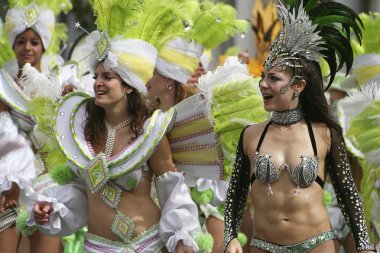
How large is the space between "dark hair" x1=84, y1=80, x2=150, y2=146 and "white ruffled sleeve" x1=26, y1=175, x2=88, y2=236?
0.33 metres

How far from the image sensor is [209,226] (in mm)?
7543

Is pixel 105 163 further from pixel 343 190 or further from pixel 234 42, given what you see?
pixel 234 42

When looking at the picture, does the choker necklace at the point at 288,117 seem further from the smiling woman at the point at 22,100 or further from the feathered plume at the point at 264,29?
the feathered plume at the point at 264,29

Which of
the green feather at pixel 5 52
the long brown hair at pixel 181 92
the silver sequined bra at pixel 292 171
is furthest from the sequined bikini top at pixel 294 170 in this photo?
the green feather at pixel 5 52

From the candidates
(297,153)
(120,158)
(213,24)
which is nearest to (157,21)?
(120,158)

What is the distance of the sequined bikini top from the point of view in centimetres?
527

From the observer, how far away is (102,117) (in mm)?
6023

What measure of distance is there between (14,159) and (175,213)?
7.43 feet

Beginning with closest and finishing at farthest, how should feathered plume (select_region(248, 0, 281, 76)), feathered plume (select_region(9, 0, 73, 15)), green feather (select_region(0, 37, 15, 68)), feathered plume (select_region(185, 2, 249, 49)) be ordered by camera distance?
feathered plume (select_region(185, 2, 249, 49)) → green feather (select_region(0, 37, 15, 68)) → feathered plume (select_region(9, 0, 73, 15)) → feathered plume (select_region(248, 0, 281, 76))

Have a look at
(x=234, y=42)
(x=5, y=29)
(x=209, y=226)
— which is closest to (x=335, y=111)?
(x=209, y=226)

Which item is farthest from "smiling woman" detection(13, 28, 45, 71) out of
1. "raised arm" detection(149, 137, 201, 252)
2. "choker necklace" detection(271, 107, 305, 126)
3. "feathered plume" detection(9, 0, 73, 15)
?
"choker necklace" detection(271, 107, 305, 126)

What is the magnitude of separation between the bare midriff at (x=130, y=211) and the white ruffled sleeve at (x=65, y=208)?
14 cm

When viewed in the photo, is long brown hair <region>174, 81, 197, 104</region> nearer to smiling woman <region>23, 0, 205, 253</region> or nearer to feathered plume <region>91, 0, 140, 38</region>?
smiling woman <region>23, 0, 205, 253</region>

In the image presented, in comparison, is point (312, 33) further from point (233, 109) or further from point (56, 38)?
point (56, 38)
